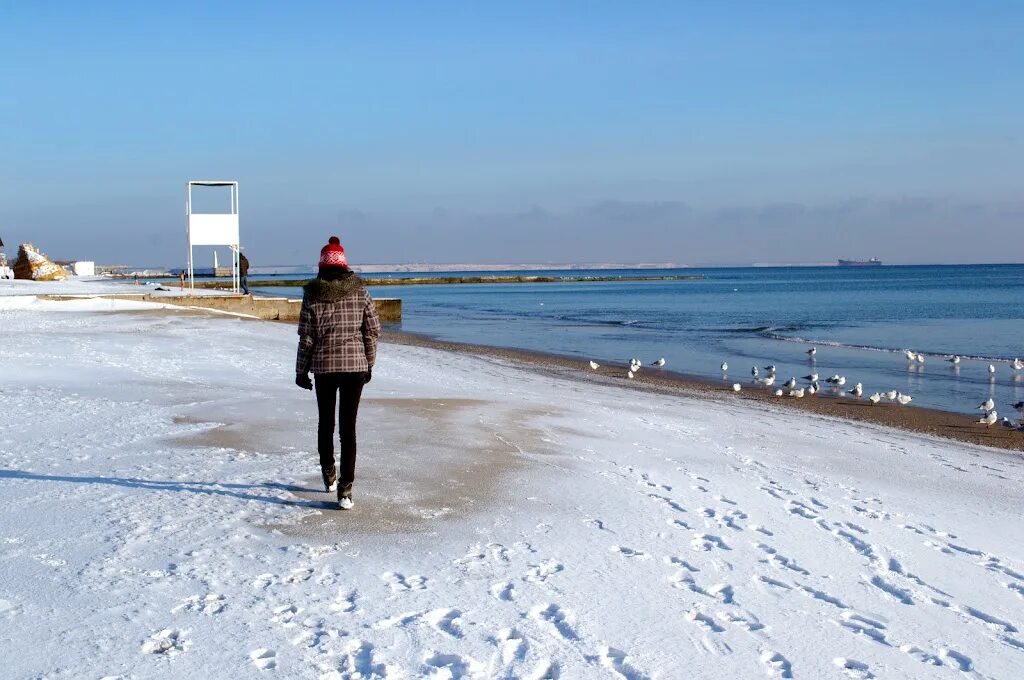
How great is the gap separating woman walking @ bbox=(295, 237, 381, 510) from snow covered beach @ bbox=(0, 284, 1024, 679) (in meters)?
0.53

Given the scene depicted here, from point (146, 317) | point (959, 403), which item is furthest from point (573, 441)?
point (146, 317)

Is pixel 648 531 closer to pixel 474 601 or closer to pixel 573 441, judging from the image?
pixel 474 601

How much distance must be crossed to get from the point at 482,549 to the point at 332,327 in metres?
1.78

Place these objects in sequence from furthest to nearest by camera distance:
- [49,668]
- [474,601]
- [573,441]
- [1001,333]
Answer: [1001,333], [573,441], [474,601], [49,668]

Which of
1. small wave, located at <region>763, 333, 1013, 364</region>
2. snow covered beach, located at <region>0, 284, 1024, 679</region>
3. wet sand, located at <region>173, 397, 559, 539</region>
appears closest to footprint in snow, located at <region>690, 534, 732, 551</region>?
snow covered beach, located at <region>0, 284, 1024, 679</region>

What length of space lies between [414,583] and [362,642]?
79 cm

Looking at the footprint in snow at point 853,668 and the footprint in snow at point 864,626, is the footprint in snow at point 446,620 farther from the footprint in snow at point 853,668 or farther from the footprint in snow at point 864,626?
the footprint in snow at point 864,626

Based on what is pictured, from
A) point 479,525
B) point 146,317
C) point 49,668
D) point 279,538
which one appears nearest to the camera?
point 49,668

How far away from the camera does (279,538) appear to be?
230 inches

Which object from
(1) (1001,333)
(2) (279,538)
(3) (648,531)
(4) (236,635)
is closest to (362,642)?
(4) (236,635)

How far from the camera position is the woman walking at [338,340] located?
255 inches

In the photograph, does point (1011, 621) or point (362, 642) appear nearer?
point (362, 642)

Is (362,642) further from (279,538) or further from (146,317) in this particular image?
(146,317)

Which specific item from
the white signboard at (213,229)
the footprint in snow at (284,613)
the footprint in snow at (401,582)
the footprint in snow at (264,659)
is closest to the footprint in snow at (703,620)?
the footprint in snow at (401,582)
